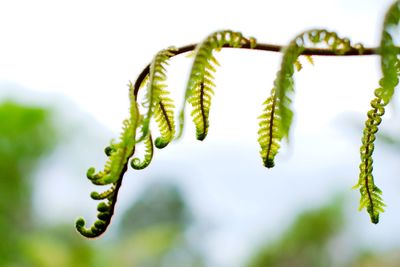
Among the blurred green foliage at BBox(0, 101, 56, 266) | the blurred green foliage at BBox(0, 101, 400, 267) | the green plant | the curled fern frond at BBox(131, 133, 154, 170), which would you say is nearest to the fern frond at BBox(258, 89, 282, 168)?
the green plant

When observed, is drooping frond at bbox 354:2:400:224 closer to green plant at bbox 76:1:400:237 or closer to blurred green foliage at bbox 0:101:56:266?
green plant at bbox 76:1:400:237

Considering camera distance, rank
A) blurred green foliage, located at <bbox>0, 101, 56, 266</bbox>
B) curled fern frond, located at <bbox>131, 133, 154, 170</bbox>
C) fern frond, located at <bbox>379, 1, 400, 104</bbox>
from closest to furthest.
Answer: fern frond, located at <bbox>379, 1, 400, 104</bbox>
curled fern frond, located at <bbox>131, 133, 154, 170</bbox>
blurred green foliage, located at <bbox>0, 101, 56, 266</bbox>

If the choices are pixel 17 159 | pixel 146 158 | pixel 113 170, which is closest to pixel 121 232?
pixel 17 159

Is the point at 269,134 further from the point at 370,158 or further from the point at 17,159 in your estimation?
the point at 17,159

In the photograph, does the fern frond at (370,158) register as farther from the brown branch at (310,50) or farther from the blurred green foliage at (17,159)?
the blurred green foliage at (17,159)

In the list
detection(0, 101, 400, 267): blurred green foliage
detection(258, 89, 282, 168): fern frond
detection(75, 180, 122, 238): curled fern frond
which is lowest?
detection(0, 101, 400, 267): blurred green foliage

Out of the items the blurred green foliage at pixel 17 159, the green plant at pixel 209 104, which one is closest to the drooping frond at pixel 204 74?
the green plant at pixel 209 104
